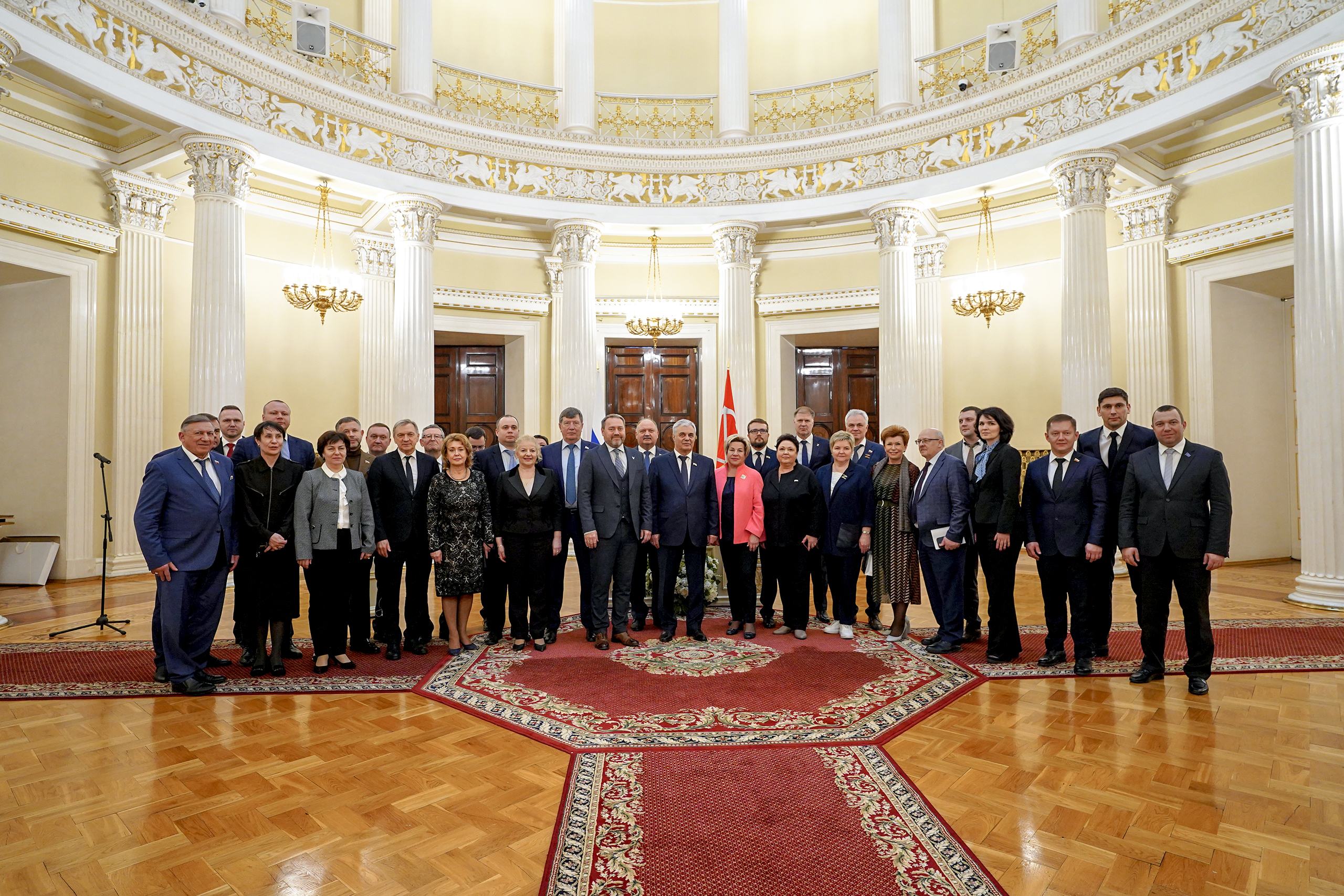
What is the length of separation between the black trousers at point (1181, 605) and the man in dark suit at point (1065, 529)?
0.30 meters

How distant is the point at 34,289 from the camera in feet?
26.6

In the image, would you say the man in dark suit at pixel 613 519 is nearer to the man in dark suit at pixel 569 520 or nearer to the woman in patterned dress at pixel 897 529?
the man in dark suit at pixel 569 520

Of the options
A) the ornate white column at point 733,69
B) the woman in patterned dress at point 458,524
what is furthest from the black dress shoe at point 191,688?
the ornate white column at point 733,69

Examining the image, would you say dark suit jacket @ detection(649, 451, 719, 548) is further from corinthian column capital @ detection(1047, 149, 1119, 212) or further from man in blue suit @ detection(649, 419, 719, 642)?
corinthian column capital @ detection(1047, 149, 1119, 212)

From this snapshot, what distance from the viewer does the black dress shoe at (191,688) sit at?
13.5 ft

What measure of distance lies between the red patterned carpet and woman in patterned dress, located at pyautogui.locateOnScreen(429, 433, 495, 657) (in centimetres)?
53

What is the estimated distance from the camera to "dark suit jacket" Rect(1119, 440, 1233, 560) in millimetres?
3961

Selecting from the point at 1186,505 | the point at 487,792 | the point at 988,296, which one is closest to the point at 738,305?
the point at 988,296


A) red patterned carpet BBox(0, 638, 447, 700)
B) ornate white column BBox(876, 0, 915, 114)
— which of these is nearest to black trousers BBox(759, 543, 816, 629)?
red patterned carpet BBox(0, 638, 447, 700)

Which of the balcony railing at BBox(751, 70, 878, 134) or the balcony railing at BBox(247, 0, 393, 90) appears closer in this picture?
the balcony railing at BBox(247, 0, 393, 90)

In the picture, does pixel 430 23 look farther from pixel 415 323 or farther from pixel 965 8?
pixel 965 8

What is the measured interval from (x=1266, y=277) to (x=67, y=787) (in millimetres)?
10981

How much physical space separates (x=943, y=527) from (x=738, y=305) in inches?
240

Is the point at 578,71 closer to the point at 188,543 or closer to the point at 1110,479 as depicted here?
the point at 188,543
